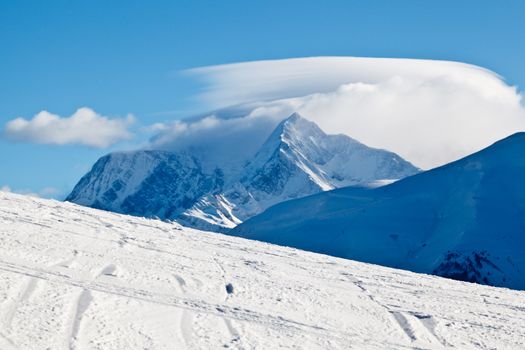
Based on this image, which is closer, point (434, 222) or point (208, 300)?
point (208, 300)

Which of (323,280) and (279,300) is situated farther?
(323,280)

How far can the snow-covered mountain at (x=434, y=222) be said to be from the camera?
383ft

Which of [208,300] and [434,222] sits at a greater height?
[208,300]

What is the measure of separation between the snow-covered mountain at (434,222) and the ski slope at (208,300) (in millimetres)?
79693

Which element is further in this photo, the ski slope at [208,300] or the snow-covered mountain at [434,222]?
the snow-covered mountain at [434,222]

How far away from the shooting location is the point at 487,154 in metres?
156

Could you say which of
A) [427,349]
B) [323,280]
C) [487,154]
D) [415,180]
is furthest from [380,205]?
[427,349]

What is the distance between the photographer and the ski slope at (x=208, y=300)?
2059 cm

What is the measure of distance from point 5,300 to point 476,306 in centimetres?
2022

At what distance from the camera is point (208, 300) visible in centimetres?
2530

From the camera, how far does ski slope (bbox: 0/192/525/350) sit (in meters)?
20.6

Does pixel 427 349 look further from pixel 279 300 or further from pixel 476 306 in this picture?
pixel 476 306

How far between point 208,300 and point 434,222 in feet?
395

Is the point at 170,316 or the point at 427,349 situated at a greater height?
the point at 170,316
